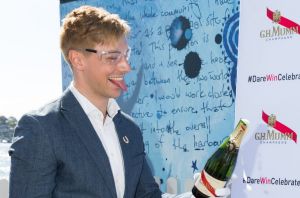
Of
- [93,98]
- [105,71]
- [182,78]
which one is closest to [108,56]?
[105,71]

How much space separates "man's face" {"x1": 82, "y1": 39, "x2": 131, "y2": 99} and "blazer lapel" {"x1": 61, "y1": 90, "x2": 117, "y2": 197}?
90mm

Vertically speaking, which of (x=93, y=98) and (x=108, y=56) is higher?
(x=108, y=56)

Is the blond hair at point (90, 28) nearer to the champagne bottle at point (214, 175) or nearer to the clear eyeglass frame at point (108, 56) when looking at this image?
the clear eyeglass frame at point (108, 56)

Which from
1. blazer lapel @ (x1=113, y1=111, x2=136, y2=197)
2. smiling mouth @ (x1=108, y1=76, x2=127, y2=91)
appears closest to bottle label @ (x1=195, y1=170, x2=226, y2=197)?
blazer lapel @ (x1=113, y1=111, x2=136, y2=197)

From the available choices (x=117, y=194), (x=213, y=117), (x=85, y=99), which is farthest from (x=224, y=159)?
(x=213, y=117)

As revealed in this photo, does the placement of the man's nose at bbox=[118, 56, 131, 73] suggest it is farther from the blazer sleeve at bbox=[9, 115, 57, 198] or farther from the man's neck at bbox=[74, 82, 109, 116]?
the blazer sleeve at bbox=[9, 115, 57, 198]

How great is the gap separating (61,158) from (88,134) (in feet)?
0.47

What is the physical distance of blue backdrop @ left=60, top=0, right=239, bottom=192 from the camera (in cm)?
298

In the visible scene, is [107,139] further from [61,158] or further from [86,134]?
[61,158]

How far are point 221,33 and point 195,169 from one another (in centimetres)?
95

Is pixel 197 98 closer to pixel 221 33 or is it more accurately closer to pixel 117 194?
pixel 221 33

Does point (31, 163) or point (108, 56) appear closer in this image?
point (31, 163)

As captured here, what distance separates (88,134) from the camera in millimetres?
1567

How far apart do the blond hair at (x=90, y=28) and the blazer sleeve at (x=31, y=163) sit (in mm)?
347
